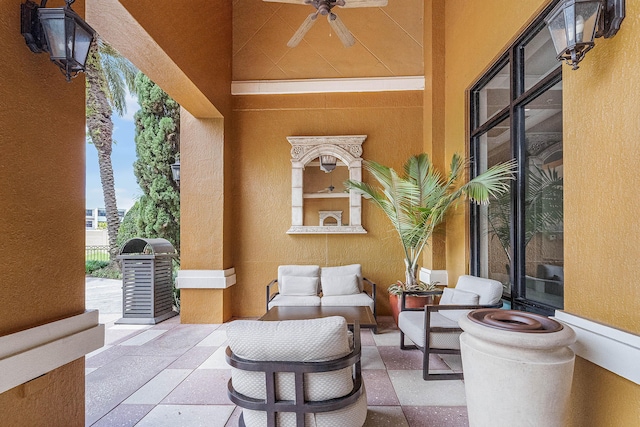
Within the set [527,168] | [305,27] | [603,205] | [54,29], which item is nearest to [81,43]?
[54,29]

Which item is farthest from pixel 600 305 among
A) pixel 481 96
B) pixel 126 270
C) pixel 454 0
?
pixel 126 270

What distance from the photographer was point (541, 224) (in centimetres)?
279

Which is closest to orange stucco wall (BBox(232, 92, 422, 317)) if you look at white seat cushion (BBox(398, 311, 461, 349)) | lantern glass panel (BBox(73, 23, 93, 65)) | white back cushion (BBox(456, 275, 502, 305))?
white seat cushion (BBox(398, 311, 461, 349))

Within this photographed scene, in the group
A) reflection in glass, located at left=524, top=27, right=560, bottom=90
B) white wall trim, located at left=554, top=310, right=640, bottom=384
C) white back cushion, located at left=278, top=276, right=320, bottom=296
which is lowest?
white back cushion, located at left=278, top=276, right=320, bottom=296

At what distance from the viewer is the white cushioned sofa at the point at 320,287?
4355 millimetres

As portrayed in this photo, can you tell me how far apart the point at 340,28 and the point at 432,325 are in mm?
3501

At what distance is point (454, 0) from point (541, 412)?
15.8 feet

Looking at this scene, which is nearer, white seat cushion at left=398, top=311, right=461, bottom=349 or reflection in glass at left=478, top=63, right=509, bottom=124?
white seat cushion at left=398, top=311, right=461, bottom=349

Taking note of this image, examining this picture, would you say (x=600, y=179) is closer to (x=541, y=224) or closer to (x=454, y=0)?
(x=541, y=224)

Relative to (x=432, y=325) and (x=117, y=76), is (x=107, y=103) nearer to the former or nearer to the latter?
(x=117, y=76)

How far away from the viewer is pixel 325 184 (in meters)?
5.28

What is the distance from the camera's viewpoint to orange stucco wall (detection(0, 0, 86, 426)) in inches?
61.7

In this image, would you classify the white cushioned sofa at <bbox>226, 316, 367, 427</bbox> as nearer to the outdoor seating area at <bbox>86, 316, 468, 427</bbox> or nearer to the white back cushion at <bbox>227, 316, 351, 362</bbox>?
the white back cushion at <bbox>227, 316, 351, 362</bbox>

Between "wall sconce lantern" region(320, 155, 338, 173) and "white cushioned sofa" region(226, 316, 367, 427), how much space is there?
375 centimetres
